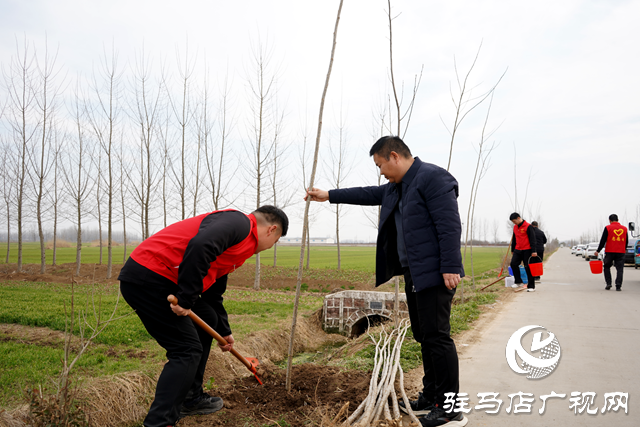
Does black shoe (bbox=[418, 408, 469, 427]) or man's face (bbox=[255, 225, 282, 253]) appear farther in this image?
man's face (bbox=[255, 225, 282, 253])

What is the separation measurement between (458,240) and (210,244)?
164 cm

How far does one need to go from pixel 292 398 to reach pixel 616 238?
34.4ft

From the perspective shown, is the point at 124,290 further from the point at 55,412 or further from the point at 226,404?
the point at 226,404

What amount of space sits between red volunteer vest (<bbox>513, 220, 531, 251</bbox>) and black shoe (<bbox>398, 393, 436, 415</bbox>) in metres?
8.54

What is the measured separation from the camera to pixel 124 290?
2699mm

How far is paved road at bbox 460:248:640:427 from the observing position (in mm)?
2830

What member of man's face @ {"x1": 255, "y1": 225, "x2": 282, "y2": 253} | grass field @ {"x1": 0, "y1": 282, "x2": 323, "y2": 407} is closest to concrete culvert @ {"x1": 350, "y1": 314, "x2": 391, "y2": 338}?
grass field @ {"x1": 0, "y1": 282, "x2": 323, "y2": 407}

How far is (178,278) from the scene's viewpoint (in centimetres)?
250

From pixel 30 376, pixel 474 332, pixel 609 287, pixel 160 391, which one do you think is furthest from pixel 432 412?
pixel 609 287

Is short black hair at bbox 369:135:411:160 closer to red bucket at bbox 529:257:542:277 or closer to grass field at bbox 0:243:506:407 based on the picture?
grass field at bbox 0:243:506:407

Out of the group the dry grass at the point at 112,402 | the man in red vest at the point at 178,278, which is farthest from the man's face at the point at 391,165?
the dry grass at the point at 112,402

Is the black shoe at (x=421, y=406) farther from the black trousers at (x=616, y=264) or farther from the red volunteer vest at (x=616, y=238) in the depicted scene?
the black trousers at (x=616, y=264)

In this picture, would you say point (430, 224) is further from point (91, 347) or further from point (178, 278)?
point (91, 347)
